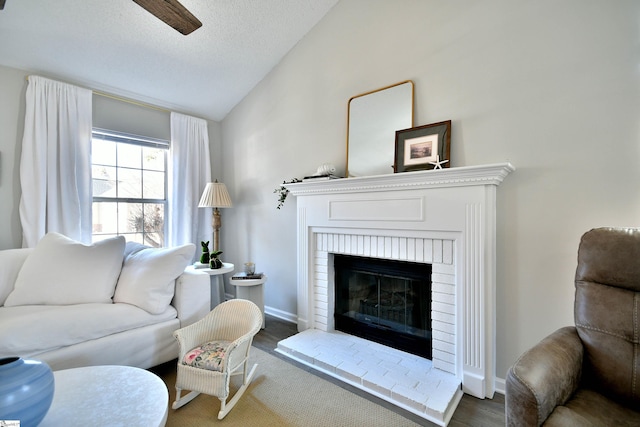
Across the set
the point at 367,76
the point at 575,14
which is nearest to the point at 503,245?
the point at 575,14

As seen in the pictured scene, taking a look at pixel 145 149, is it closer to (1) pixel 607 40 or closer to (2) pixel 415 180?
(2) pixel 415 180

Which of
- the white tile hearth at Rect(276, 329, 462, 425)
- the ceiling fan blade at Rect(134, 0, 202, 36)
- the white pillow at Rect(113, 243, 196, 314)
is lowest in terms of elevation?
the white tile hearth at Rect(276, 329, 462, 425)

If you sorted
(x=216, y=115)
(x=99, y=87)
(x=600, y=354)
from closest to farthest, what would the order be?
(x=600, y=354) < (x=99, y=87) < (x=216, y=115)

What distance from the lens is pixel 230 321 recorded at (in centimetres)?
197

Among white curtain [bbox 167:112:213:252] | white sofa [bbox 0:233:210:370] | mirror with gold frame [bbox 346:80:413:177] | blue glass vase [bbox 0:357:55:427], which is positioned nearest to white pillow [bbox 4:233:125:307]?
white sofa [bbox 0:233:210:370]

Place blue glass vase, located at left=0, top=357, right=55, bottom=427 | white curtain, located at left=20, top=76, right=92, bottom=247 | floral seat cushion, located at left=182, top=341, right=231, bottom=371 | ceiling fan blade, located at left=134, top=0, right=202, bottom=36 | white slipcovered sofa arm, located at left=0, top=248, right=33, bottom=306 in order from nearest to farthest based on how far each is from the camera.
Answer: blue glass vase, located at left=0, top=357, right=55, bottom=427, ceiling fan blade, located at left=134, top=0, right=202, bottom=36, floral seat cushion, located at left=182, top=341, right=231, bottom=371, white slipcovered sofa arm, located at left=0, top=248, right=33, bottom=306, white curtain, located at left=20, top=76, right=92, bottom=247

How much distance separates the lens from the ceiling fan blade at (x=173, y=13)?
1470mm

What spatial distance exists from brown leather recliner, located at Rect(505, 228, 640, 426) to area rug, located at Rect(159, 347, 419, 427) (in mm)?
774

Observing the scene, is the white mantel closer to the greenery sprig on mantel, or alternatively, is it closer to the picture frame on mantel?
the picture frame on mantel

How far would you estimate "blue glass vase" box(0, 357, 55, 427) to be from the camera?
850 millimetres

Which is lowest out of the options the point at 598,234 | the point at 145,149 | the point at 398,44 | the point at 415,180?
the point at 598,234

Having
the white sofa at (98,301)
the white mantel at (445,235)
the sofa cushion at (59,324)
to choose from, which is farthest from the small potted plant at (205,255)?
the white mantel at (445,235)

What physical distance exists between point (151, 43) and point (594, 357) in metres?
3.75

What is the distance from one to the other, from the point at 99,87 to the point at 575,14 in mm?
3964
